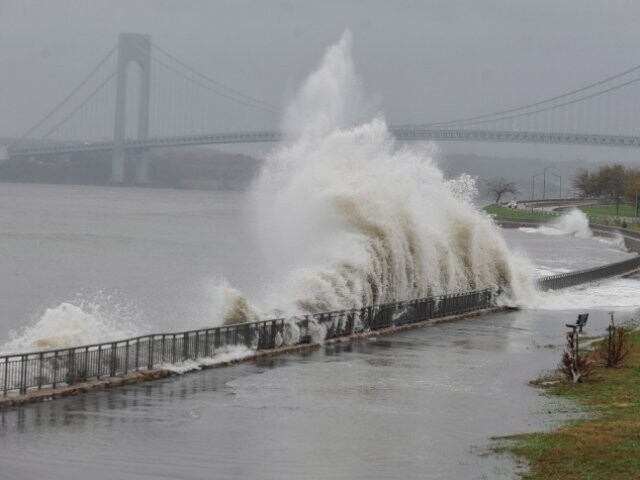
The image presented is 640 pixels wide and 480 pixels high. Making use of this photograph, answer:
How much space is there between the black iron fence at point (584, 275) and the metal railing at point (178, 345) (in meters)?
13.8

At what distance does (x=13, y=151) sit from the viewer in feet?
532

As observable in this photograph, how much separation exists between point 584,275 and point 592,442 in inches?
1392

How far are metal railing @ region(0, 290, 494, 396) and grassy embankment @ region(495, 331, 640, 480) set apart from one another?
6.53 meters

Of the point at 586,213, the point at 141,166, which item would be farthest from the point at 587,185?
the point at 141,166

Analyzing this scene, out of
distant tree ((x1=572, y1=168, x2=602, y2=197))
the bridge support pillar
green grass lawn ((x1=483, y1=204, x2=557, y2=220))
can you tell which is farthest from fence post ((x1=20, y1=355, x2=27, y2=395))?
distant tree ((x1=572, y1=168, x2=602, y2=197))

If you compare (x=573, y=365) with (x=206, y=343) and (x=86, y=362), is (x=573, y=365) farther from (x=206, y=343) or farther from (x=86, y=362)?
(x=86, y=362)

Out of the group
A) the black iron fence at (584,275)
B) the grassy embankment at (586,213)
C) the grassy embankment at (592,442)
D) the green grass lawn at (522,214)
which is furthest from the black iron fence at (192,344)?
the green grass lawn at (522,214)

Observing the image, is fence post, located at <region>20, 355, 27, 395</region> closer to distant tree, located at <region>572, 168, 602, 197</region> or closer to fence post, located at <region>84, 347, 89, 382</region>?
fence post, located at <region>84, 347, 89, 382</region>

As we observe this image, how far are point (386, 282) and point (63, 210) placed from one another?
103461 millimetres

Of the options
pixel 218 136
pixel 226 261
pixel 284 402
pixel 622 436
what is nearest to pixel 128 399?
pixel 284 402

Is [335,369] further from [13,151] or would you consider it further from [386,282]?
[13,151]

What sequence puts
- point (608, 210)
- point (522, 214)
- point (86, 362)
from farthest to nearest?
1. point (608, 210)
2. point (522, 214)
3. point (86, 362)

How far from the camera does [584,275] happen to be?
50.2m

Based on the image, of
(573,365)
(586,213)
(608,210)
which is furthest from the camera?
(608,210)
